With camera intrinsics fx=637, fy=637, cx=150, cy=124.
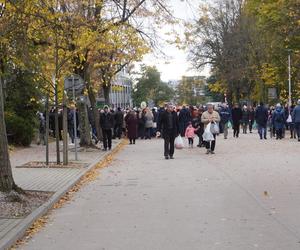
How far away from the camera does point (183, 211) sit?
10164mm

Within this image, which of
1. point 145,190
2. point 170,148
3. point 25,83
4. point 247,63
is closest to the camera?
point 145,190

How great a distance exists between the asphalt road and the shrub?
10913mm

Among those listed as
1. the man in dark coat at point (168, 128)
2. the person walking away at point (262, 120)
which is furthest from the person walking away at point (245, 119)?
the man in dark coat at point (168, 128)

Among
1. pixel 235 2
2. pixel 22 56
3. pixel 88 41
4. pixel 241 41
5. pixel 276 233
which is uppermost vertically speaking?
pixel 235 2

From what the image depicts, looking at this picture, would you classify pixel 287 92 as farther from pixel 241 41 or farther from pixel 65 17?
pixel 65 17

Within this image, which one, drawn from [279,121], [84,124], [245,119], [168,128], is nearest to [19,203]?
[168,128]

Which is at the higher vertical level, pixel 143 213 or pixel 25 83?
pixel 25 83

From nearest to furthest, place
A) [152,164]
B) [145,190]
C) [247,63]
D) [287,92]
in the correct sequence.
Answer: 1. [145,190]
2. [152,164]
3. [287,92]
4. [247,63]

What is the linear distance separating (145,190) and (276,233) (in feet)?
16.6

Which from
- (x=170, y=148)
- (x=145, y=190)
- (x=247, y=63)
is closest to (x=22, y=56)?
(x=145, y=190)

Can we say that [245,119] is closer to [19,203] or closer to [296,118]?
[296,118]

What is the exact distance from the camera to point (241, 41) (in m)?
60.5

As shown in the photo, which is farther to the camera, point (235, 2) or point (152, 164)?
point (235, 2)

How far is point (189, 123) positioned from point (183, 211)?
66.5ft
